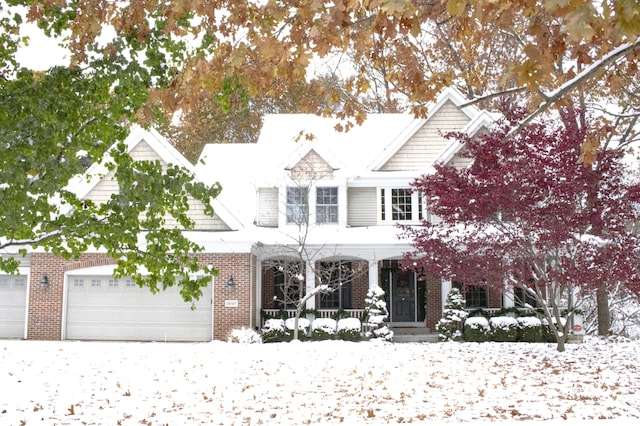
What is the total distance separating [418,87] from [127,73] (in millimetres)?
3588

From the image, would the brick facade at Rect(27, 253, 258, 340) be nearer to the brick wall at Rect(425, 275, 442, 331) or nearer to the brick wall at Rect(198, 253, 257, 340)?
the brick wall at Rect(198, 253, 257, 340)

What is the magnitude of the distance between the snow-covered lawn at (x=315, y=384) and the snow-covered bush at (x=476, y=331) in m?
1.87

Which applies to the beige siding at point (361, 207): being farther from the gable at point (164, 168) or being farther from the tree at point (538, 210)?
the tree at point (538, 210)

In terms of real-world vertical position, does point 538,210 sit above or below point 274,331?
above

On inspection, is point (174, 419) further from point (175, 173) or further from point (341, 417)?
point (175, 173)

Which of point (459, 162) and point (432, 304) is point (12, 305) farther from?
point (459, 162)

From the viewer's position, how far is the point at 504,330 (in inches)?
745

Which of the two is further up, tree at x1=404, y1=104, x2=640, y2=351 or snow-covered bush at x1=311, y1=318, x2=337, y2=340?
tree at x1=404, y1=104, x2=640, y2=351

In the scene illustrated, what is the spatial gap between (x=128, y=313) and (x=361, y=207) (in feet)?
27.4

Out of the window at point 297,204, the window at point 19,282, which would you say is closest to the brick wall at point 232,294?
the window at point 297,204

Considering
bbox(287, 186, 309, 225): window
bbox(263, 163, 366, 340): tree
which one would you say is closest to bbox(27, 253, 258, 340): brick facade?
bbox(263, 163, 366, 340): tree

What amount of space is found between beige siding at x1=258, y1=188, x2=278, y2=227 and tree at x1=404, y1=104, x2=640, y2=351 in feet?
24.3

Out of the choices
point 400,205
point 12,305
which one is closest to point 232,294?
point 400,205

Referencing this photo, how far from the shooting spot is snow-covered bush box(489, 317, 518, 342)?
1894 centimetres
